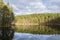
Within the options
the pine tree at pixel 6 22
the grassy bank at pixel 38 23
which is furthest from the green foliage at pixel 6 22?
the grassy bank at pixel 38 23

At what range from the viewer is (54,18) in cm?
235

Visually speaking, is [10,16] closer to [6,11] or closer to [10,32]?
[6,11]

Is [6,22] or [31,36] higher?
[6,22]

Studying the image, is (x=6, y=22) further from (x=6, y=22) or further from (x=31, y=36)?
(x=31, y=36)

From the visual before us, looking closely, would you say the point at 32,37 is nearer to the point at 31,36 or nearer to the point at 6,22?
the point at 31,36

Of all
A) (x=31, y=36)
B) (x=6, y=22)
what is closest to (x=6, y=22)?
(x=6, y=22)

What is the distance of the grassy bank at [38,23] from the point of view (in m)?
2.36

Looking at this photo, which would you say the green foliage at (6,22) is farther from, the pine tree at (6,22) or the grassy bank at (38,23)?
the grassy bank at (38,23)

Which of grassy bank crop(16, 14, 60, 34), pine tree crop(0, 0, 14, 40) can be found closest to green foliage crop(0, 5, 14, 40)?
pine tree crop(0, 0, 14, 40)

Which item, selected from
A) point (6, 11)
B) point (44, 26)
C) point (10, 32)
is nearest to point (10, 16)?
point (6, 11)

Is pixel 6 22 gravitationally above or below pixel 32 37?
above

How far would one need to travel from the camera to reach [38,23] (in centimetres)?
237

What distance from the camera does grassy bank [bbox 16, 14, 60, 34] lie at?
2.36 metres

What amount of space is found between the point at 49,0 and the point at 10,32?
2.60 feet
